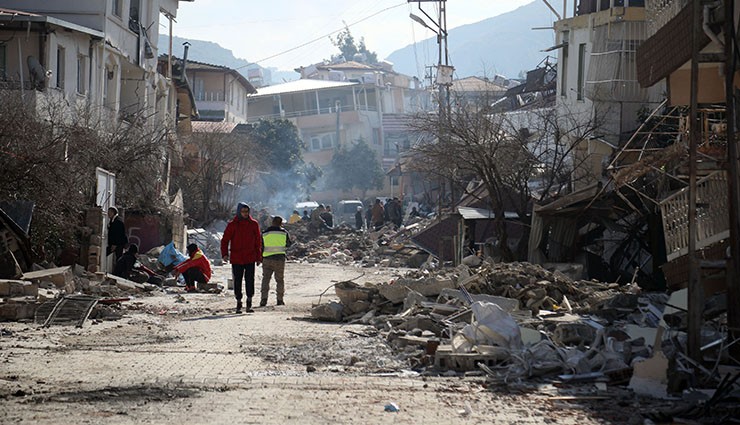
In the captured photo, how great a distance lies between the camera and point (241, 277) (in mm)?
17141

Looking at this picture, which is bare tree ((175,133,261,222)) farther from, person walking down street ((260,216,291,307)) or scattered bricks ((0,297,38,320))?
scattered bricks ((0,297,38,320))

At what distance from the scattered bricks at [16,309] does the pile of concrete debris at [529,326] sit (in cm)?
409

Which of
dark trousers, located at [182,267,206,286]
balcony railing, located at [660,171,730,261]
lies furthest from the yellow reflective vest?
balcony railing, located at [660,171,730,261]

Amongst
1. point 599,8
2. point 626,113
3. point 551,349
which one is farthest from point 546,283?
point 599,8

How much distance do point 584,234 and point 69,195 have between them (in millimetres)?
12018

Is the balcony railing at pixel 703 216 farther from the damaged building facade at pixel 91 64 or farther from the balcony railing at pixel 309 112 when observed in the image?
the balcony railing at pixel 309 112

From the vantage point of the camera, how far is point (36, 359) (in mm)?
10211

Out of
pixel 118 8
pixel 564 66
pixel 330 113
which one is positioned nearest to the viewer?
pixel 118 8

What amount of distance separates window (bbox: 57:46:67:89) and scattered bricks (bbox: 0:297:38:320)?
16.9 meters

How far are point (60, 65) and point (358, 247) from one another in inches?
568

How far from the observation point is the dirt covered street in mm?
7578

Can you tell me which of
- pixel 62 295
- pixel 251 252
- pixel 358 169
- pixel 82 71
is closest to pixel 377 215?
pixel 82 71

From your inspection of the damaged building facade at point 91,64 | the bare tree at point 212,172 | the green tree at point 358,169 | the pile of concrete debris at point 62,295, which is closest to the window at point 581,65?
the damaged building facade at point 91,64

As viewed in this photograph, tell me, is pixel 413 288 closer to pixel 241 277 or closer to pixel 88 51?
pixel 241 277
